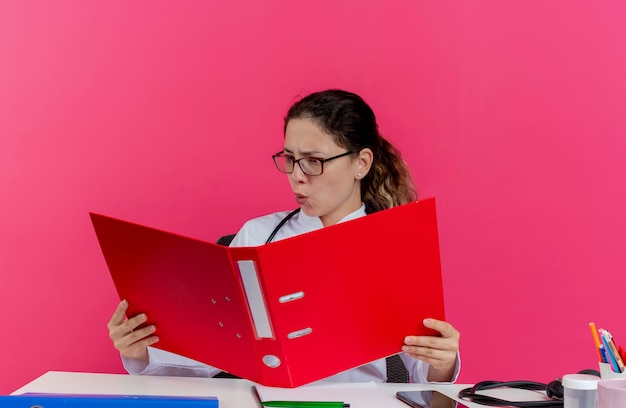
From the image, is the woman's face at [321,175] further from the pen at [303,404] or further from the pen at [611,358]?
the pen at [611,358]

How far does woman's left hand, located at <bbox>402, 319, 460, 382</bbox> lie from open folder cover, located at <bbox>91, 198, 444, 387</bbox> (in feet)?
0.05

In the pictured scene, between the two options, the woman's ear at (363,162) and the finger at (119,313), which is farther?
the woman's ear at (363,162)

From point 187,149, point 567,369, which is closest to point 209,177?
point 187,149

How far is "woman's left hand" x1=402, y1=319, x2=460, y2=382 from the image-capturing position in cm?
154

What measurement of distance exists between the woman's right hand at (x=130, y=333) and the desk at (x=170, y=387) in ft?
0.22

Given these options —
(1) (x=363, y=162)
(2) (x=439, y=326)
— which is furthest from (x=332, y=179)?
(2) (x=439, y=326)

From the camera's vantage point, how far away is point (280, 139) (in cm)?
257

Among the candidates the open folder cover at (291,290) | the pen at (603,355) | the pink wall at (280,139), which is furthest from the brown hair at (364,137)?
the pen at (603,355)

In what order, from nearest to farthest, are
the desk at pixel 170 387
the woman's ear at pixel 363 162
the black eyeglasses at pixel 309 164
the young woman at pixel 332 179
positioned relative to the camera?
the desk at pixel 170 387 < the young woman at pixel 332 179 < the black eyeglasses at pixel 309 164 < the woman's ear at pixel 363 162

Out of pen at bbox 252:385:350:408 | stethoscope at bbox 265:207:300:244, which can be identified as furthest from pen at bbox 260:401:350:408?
stethoscope at bbox 265:207:300:244

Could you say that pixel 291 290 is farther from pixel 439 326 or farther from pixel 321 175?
pixel 321 175

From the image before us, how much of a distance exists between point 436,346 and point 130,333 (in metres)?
0.62

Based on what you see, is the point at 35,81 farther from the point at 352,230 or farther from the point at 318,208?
the point at 352,230

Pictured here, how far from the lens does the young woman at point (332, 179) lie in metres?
1.78
